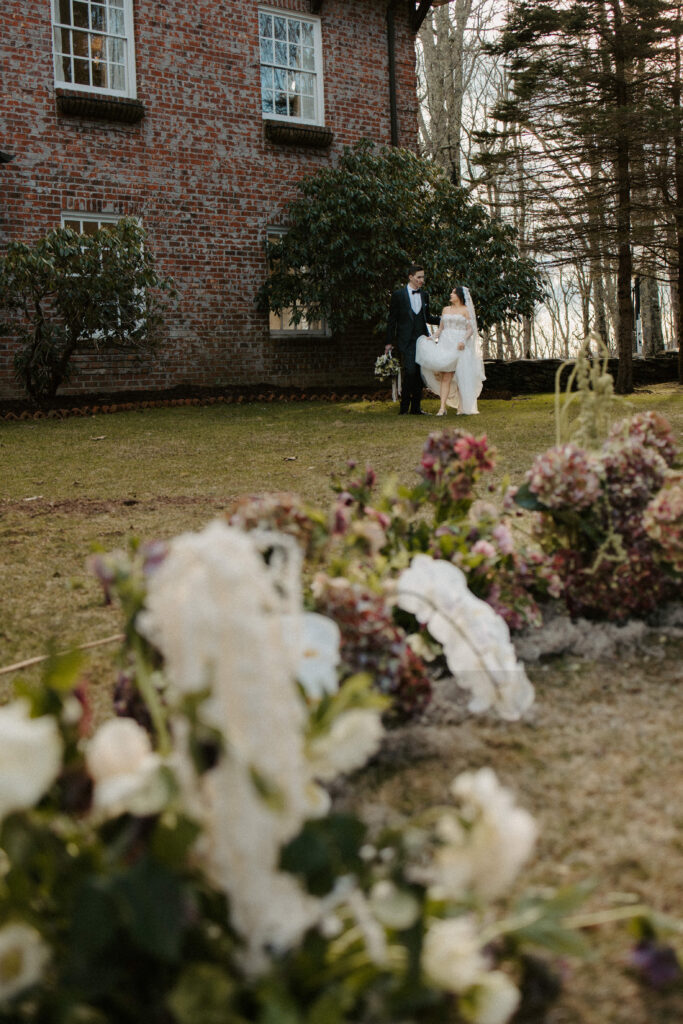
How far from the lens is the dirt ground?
124 cm

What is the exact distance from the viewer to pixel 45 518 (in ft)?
16.4

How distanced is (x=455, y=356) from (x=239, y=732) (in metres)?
11.0

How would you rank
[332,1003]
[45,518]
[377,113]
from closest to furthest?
[332,1003] < [45,518] < [377,113]

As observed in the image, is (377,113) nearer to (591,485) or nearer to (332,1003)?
(591,485)

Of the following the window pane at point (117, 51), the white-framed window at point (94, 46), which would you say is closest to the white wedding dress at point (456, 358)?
the white-framed window at point (94, 46)

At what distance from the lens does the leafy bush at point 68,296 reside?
11023 mm

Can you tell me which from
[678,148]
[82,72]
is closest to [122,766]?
[82,72]

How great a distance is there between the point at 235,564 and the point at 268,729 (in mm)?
182

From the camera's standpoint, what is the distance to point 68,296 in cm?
1125

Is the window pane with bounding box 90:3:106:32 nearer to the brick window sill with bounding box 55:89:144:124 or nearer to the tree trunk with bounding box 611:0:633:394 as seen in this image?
A: the brick window sill with bounding box 55:89:144:124

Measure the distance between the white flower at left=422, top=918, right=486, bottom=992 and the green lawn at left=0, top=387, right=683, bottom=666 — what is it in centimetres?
125

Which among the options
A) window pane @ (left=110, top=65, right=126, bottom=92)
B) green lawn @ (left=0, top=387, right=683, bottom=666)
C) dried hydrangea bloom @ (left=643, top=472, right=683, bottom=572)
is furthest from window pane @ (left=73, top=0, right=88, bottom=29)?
dried hydrangea bloom @ (left=643, top=472, right=683, bottom=572)

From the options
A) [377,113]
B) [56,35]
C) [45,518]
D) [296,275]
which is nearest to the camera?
[45,518]

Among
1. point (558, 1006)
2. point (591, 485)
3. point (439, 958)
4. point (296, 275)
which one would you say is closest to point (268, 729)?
point (439, 958)
